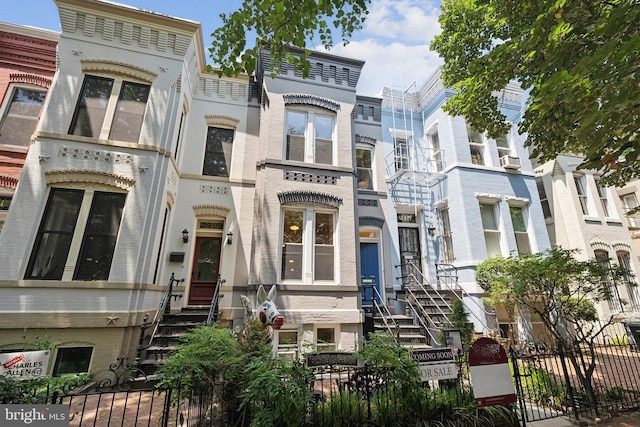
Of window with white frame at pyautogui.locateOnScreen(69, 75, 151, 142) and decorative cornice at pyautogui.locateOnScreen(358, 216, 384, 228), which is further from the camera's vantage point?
decorative cornice at pyautogui.locateOnScreen(358, 216, 384, 228)

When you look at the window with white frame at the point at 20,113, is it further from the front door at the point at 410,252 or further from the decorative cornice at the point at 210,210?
the front door at the point at 410,252

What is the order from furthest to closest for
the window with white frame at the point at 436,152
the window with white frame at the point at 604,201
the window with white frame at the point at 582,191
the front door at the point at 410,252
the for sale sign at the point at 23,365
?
the window with white frame at the point at 604,201 < the window with white frame at the point at 582,191 < the window with white frame at the point at 436,152 < the front door at the point at 410,252 < the for sale sign at the point at 23,365

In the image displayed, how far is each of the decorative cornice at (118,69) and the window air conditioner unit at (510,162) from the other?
1324cm

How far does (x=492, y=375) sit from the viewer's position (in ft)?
13.1

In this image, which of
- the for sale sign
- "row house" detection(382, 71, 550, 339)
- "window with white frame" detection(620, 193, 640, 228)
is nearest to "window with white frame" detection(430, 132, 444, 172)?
"row house" detection(382, 71, 550, 339)

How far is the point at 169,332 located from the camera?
7258 millimetres

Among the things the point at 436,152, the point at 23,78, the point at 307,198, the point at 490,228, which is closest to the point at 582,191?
the point at 490,228

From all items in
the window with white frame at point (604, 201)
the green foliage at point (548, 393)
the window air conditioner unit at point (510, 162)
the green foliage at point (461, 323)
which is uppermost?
the window air conditioner unit at point (510, 162)

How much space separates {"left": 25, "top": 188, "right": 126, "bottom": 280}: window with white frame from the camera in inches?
259

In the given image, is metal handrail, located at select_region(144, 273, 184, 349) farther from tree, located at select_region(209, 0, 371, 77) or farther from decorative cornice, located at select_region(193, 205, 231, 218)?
tree, located at select_region(209, 0, 371, 77)

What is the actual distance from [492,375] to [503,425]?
103 centimetres

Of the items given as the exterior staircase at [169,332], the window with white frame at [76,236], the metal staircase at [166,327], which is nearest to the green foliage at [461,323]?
the metal staircase at [166,327]

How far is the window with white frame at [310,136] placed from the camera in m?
9.40

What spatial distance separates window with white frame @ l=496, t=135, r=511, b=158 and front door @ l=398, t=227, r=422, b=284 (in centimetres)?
524
